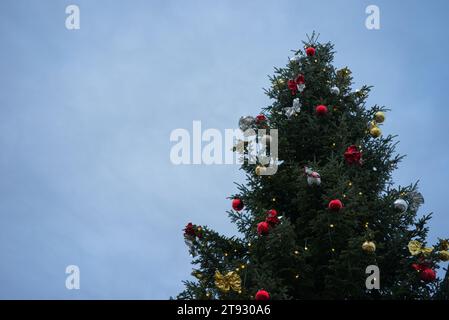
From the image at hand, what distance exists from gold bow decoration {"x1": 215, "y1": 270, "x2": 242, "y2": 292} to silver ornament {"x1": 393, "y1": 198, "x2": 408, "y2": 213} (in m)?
2.83

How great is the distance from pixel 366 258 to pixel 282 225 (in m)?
1.31

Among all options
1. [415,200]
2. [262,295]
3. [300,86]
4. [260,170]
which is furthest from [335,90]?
[262,295]

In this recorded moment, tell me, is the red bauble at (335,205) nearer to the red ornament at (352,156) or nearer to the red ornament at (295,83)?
the red ornament at (352,156)

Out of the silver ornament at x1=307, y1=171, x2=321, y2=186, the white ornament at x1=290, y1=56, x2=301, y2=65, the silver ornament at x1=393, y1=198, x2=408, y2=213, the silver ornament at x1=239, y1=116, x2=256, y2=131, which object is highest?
the white ornament at x1=290, y1=56, x2=301, y2=65

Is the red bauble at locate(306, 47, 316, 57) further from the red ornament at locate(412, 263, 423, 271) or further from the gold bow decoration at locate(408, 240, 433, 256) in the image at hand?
the red ornament at locate(412, 263, 423, 271)

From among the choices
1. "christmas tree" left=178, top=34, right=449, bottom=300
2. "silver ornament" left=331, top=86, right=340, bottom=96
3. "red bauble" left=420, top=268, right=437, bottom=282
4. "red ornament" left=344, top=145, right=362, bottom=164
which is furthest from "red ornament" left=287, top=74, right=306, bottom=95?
"red bauble" left=420, top=268, right=437, bottom=282

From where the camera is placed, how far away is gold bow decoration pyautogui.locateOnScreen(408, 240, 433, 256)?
6.59 meters

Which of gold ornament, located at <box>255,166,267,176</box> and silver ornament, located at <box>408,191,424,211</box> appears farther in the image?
gold ornament, located at <box>255,166,267,176</box>

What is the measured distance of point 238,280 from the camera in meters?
6.28

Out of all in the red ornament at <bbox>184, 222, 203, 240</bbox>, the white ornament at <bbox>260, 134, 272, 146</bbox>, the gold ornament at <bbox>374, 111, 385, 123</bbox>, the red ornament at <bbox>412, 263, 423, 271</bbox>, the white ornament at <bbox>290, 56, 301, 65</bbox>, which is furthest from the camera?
the white ornament at <bbox>290, 56, 301, 65</bbox>

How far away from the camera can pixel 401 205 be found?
7.10m

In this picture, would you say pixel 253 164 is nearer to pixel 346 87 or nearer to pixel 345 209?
pixel 345 209
